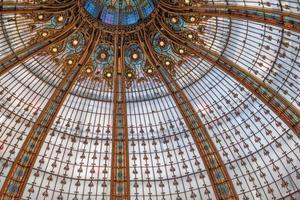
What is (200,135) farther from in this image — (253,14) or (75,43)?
(75,43)

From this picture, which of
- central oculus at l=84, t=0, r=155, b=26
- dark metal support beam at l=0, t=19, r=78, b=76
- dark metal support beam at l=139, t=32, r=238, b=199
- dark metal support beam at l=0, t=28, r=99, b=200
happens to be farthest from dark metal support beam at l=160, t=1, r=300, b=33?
dark metal support beam at l=0, t=19, r=78, b=76

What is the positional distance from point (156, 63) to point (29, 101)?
29.5 feet

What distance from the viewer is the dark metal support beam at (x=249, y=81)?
2291cm

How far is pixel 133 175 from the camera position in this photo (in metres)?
26.8

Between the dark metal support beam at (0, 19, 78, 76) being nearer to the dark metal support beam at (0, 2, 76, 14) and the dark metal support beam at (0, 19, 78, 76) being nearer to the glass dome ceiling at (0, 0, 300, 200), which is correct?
the glass dome ceiling at (0, 0, 300, 200)

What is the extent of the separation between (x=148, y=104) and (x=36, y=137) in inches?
318

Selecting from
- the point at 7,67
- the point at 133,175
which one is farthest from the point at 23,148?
the point at 133,175

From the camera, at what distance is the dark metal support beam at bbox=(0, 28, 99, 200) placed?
23.8m

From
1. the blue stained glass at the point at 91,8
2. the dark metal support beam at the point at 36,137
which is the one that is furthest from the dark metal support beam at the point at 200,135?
the dark metal support beam at the point at 36,137

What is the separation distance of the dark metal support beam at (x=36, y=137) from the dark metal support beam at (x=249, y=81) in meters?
5.56

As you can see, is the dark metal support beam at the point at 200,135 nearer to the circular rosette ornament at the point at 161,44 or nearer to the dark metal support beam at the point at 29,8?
the circular rosette ornament at the point at 161,44

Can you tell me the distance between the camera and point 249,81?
24000 millimetres

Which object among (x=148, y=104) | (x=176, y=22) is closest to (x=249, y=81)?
(x=176, y=22)

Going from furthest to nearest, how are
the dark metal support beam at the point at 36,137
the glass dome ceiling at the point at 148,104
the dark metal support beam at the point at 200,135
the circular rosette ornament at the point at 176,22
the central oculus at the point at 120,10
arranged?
1. the central oculus at the point at 120,10
2. the circular rosette ornament at the point at 176,22
3. the dark metal support beam at the point at 200,135
4. the dark metal support beam at the point at 36,137
5. the glass dome ceiling at the point at 148,104
